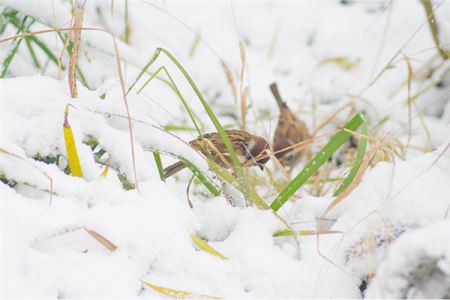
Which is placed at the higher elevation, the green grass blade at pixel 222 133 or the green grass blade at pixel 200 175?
the green grass blade at pixel 222 133

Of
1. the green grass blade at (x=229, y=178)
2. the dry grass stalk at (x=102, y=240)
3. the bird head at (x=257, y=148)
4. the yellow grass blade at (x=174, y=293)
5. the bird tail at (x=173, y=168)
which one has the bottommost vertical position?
the yellow grass blade at (x=174, y=293)

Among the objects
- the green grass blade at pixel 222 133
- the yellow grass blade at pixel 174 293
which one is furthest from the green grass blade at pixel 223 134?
the yellow grass blade at pixel 174 293

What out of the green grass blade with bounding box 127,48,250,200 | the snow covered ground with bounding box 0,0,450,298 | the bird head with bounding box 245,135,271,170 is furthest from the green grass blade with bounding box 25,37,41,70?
the bird head with bounding box 245,135,271,170

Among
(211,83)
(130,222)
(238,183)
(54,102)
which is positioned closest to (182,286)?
(130,222)

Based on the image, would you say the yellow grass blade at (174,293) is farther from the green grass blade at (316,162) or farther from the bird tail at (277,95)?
the bird tail at (277,95)

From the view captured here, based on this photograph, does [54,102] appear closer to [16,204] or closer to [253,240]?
[16,204]

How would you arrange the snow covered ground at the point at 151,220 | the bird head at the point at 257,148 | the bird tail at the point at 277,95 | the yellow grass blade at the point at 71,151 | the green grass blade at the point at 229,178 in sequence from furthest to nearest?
the bird tail at the point at 277,95 → the bird head at the point at 257,148 → the green grass blade at the point at 229,178 → the yellow grass blade at the point at 71,151 → the snow covered ground at the point at 151,220

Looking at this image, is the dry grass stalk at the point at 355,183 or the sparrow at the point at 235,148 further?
the sparrow at the point at 235,148

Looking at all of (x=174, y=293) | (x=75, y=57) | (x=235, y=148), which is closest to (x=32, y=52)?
(x=75, y=57)

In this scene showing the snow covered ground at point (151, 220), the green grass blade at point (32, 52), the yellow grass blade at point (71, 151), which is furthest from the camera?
the green grass blade at point (32, 52)

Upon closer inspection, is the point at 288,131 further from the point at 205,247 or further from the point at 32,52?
the point at 205,247
